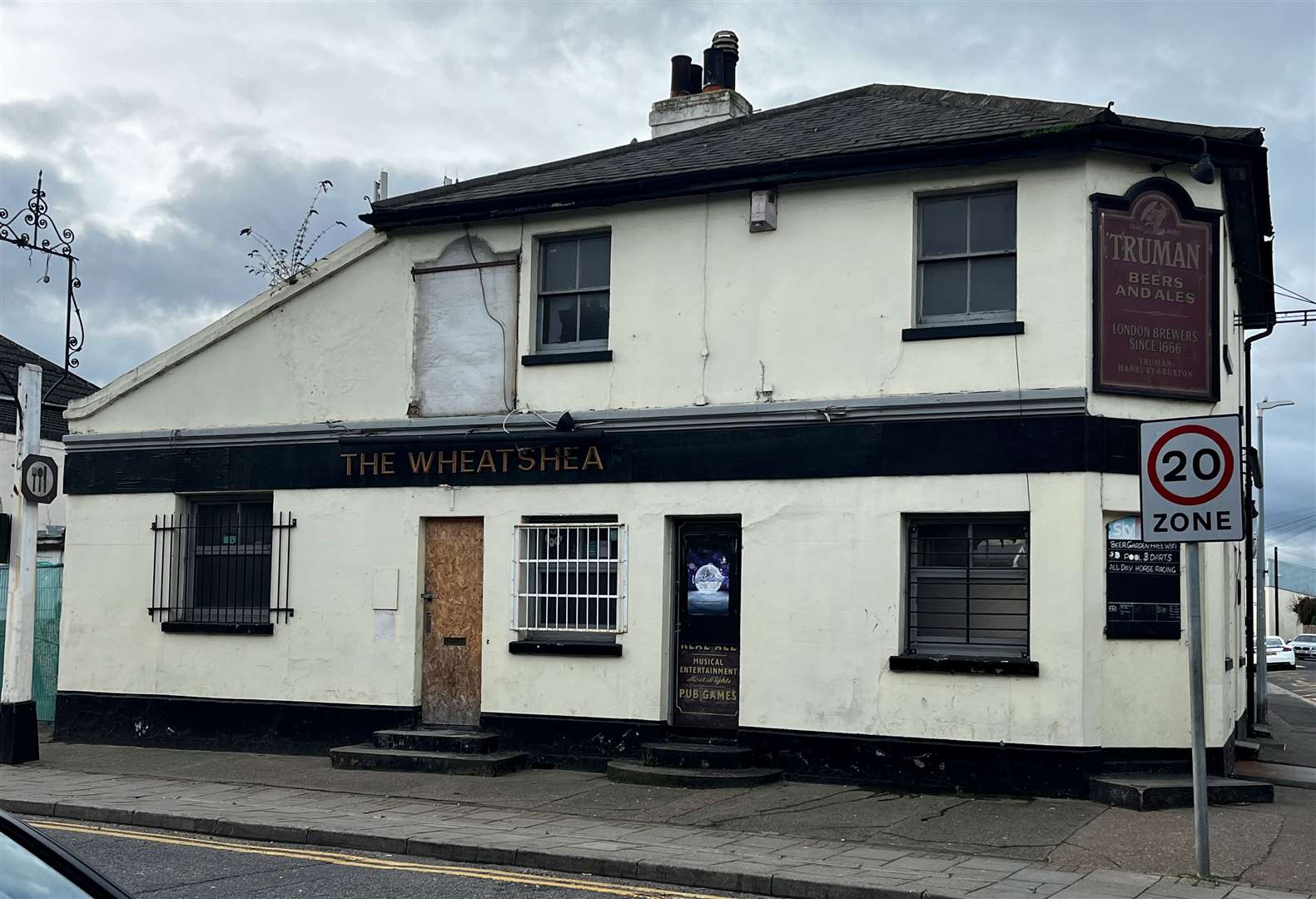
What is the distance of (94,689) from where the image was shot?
1695cm

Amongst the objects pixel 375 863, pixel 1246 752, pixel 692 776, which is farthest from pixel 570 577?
pixel 1246 752

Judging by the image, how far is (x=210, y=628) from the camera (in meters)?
16.3

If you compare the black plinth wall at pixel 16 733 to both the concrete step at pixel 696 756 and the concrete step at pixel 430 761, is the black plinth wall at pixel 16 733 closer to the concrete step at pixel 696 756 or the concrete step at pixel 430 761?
the concrete step at pixel 430 761

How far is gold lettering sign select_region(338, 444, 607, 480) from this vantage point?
48.5 ft

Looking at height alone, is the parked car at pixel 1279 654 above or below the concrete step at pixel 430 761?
below

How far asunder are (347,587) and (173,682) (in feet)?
8.91

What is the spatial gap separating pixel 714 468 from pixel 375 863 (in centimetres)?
558

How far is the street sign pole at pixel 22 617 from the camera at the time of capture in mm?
15055

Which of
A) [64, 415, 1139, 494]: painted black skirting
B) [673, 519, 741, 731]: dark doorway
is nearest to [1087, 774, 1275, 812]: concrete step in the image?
[64, 415, 1139, 494]: painted black skirting

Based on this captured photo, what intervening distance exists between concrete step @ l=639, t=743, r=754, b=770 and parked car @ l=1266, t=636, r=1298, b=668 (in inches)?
1960

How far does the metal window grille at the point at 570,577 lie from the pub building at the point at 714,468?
0.04 metres

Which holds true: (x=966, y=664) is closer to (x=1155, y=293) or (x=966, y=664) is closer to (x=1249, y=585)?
(x=1155, y=293)


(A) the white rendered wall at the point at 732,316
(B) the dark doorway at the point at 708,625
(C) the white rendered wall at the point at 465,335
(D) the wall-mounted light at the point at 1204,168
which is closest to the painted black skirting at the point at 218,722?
(B) the dark doorway at the point at 708,625

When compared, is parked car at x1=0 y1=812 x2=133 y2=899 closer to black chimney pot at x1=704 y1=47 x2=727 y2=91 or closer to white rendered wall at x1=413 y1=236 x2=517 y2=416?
white rendered wall at x1=413 y1=236 x2=517 y2=416
